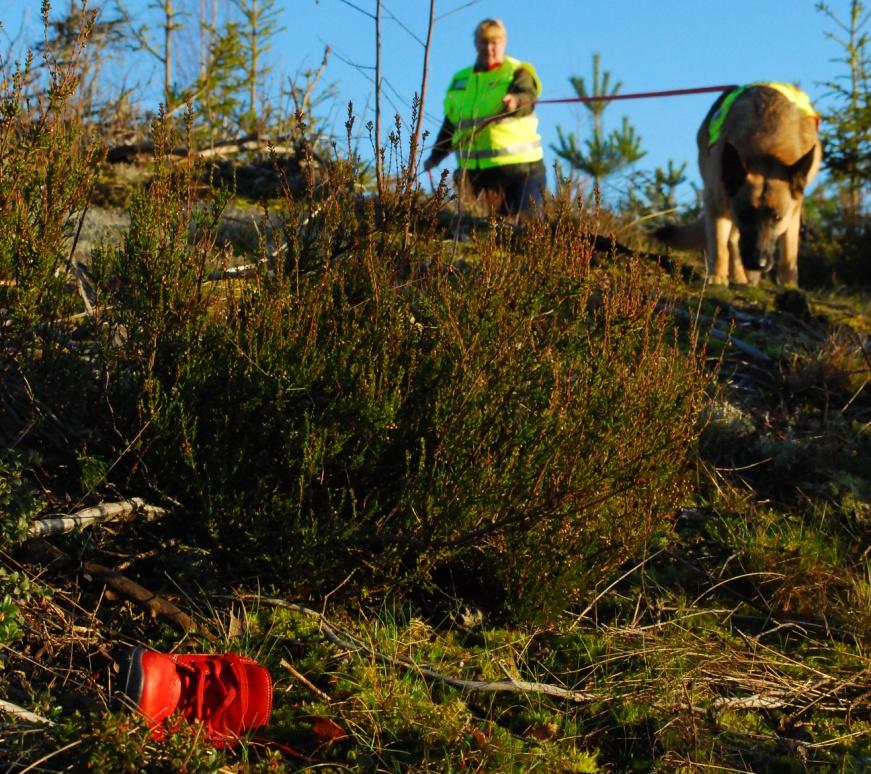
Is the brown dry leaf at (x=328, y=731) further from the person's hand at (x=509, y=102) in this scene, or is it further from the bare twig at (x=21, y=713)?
the person's hand at (x=509, y=102)

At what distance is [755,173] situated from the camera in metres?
10.6

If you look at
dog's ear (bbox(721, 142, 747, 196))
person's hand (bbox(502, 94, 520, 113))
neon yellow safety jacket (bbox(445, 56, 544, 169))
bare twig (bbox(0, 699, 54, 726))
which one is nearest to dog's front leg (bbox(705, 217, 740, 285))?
dog's ear (bbox(721, 142, 747, 196))

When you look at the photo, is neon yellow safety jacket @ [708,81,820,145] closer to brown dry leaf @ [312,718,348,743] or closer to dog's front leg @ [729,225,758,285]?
dog's front leg @ [729,225,758,285]

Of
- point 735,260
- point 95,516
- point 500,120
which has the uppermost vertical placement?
point 500,120

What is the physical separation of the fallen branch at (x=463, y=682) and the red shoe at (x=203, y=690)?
439 mm

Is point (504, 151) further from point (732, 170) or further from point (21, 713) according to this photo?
point (21, 713)

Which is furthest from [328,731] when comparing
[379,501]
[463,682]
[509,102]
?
[509,102]

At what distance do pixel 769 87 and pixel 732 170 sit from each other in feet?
3.52

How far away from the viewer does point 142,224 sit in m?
4.01

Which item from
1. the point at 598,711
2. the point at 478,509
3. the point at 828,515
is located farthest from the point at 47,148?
the point at 828,515

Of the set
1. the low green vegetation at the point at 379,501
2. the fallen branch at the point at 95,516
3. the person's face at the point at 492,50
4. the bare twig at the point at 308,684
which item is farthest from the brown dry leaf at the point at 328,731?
the person's face at the point at 492,50

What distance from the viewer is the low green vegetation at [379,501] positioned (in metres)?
3.42

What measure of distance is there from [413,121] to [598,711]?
2.32 m

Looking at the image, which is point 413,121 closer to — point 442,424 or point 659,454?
point 442,424
